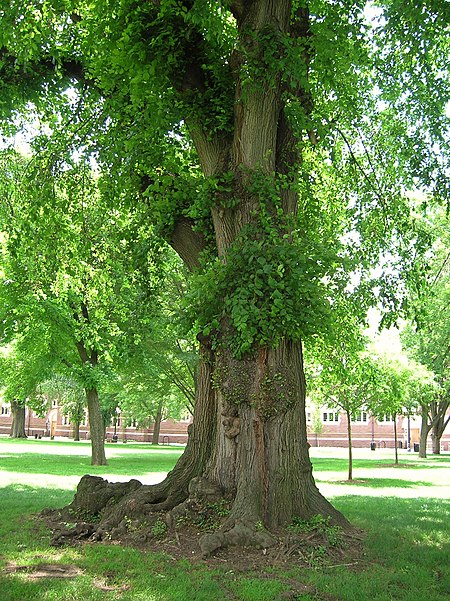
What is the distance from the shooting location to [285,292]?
28.2 ft

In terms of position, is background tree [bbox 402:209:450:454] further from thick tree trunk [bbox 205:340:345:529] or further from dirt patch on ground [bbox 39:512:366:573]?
dirt patch on ground [bbox 39:512:366:573]

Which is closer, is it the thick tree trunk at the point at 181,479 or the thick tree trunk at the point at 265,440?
the thick tree trunk at the point at 265,440

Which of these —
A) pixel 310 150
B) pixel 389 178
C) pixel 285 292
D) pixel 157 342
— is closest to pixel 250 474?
pixel 285 292

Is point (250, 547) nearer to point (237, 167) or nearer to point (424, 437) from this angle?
point (237, 167)

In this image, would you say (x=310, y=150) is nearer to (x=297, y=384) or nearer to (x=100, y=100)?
(x=100, y=100)

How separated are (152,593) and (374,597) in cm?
222

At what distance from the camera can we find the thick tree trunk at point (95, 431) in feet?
82.8

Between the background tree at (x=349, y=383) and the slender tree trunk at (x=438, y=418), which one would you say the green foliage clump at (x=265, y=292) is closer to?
the background tree at (x=349, y=383)

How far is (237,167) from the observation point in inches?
381

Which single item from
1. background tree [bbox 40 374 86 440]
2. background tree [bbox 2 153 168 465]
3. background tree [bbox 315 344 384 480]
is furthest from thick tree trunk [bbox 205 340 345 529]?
background tree [bbox 40 374 86 440]

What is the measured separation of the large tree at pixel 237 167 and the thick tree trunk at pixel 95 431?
15364 millimetres

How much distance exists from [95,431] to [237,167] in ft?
59.7

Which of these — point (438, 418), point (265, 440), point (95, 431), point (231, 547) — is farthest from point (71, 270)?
point (438, 418)

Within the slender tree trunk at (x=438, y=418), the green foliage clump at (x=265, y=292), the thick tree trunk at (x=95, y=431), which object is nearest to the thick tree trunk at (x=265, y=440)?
the green foliage clump at (x=265, y=292)
